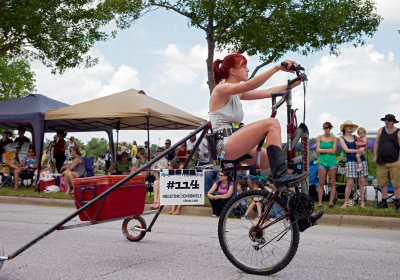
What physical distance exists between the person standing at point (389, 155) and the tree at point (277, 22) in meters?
9.36

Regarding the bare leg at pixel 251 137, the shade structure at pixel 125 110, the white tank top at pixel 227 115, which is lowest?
the bare leg at pixel 251 137

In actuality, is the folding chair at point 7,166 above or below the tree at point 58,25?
below

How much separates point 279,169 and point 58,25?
18268 millimetres

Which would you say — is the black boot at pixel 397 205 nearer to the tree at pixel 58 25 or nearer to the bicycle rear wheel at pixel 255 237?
the bicycle rear wheel at pixel 255 237

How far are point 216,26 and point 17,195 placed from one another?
33.8 ft

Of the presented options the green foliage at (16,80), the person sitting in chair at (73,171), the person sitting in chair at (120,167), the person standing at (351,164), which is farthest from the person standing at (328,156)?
the green foliage at (16,80)

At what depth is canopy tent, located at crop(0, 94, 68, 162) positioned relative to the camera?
14469 millimetres

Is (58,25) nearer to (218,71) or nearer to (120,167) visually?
(120,167)

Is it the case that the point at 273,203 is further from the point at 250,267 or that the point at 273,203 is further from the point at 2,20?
the point at 2,20

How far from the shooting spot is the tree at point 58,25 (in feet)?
63.9

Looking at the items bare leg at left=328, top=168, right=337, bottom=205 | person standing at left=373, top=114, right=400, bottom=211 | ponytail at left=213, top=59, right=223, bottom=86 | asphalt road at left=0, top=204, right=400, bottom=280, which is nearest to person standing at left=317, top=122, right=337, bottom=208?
bare leg at left=328, top=168, right=337, bottom=205

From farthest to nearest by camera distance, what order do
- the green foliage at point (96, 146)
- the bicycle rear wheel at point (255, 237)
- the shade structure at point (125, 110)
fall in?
1. the green foliage at point (96, 146)
2. the shade structure at point (125, 110)
3. the bicycle rear wheel at point (255, 237)

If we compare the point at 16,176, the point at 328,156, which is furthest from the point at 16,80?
the point at 328,156

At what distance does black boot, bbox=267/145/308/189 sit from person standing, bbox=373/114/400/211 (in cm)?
667
